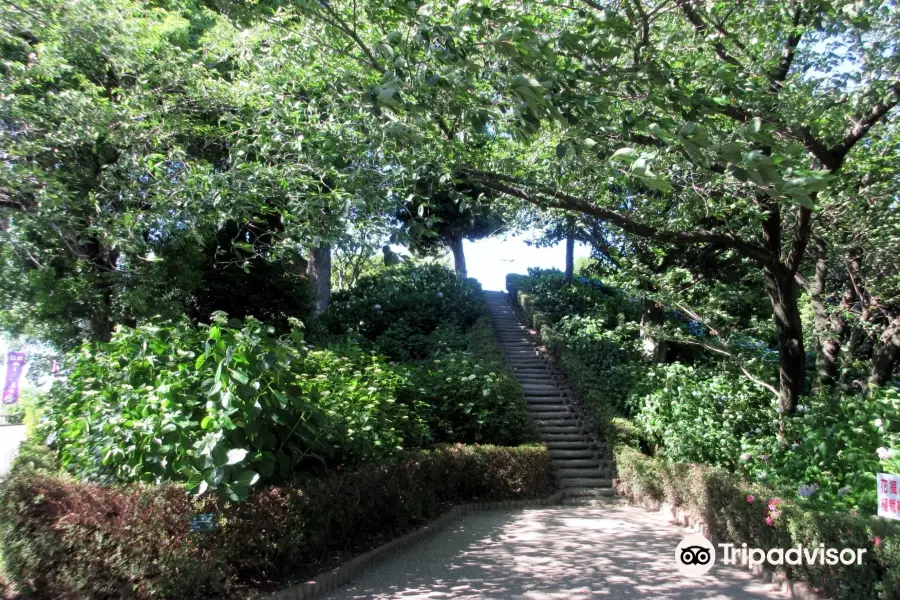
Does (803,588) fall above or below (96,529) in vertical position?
below

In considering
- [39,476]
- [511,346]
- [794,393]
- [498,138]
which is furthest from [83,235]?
[511,346]

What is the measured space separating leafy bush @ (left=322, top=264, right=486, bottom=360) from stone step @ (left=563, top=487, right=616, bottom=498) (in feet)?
15.7

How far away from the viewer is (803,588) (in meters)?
4.90

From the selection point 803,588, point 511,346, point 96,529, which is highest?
point 511,346

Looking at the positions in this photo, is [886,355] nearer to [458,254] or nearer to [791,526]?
[791,526]

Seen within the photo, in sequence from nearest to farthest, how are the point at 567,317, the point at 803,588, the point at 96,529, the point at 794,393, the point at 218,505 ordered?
the point at 96,529 → the point at 218,505 → the point at 803,588 → the point at 794,393 → the point at 567,317

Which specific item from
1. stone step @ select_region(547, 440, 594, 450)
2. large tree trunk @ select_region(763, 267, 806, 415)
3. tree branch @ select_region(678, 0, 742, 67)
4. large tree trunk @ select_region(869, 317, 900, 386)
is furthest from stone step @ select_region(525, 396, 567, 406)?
tree branch @ select_region(678, 0, 742, 67)

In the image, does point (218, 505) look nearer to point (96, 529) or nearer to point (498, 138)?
point (96, 529)

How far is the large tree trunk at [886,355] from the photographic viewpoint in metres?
7.84

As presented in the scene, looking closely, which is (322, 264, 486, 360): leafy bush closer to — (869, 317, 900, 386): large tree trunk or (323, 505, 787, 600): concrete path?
(323, 505, 787, 600): concrete path

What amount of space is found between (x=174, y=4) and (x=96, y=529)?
6.91 meters

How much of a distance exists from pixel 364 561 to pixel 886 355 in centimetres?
705

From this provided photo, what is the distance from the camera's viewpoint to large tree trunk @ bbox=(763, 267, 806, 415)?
7301 mm

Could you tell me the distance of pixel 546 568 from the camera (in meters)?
5.64
